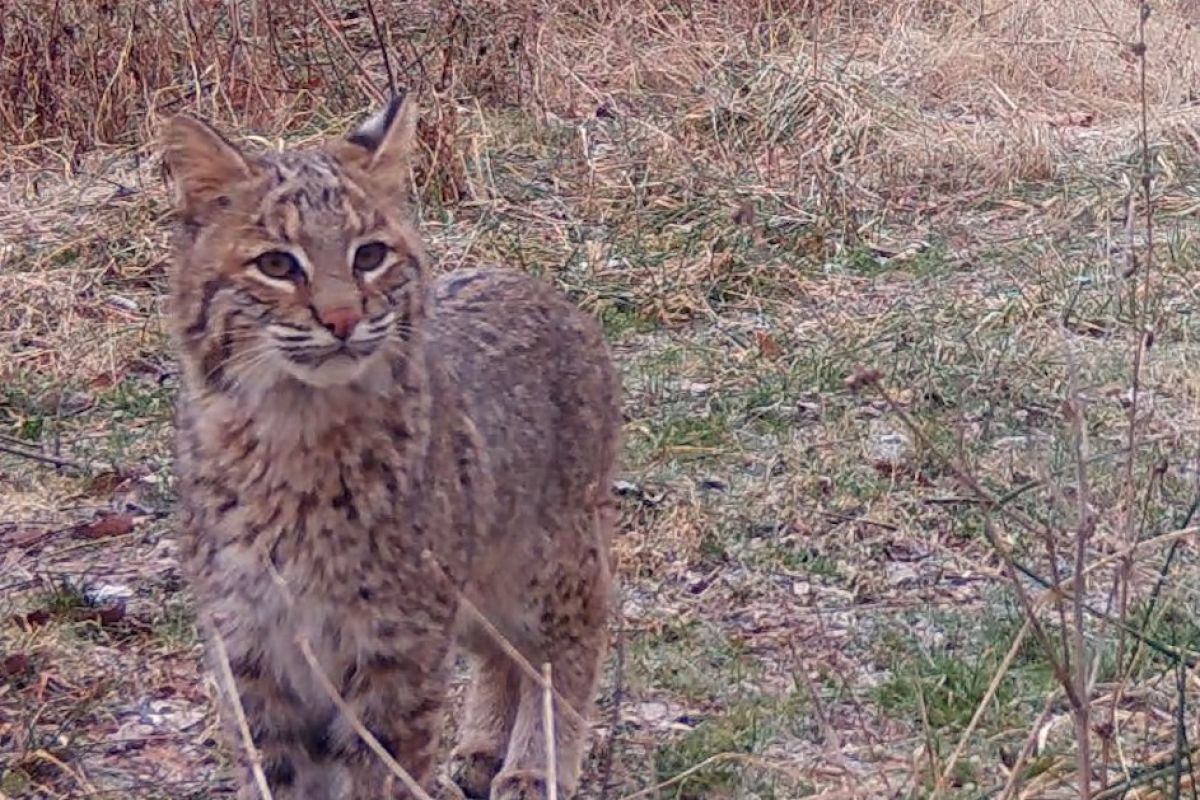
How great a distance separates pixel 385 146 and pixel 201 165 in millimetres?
369

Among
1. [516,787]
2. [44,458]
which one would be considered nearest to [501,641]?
[516,787]

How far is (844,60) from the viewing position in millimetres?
10562

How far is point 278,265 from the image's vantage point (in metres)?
3.69

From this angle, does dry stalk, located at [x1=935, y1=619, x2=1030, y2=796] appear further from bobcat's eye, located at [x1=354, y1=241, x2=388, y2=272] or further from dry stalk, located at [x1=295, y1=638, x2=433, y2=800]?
bobcat's eye, located at [x1=354, y1=241, x2=388, y2=272]

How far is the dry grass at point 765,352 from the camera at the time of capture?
173 inches

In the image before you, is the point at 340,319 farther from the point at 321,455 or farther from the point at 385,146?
the point at 385,146

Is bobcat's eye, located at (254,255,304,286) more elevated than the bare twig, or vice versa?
bobcat's eye, located at (254,255,304,286)

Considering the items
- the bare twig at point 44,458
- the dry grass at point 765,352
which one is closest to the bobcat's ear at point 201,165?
the dry grass at point 765,352

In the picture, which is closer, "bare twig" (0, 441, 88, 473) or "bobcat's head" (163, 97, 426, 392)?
"bobcat's head" (163, 97, 426, 392)

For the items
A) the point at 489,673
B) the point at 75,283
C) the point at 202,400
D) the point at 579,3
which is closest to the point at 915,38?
the point at 579,3

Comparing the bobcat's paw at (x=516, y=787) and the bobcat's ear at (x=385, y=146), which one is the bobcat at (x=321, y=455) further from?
the bobcat's paw at (x=516, y=787)

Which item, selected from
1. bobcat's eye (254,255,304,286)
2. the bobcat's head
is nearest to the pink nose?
the bobcat's head

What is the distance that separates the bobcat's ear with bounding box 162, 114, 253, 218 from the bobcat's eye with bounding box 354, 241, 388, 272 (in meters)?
0.27

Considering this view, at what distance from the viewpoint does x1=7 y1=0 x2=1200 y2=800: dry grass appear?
173 inches
